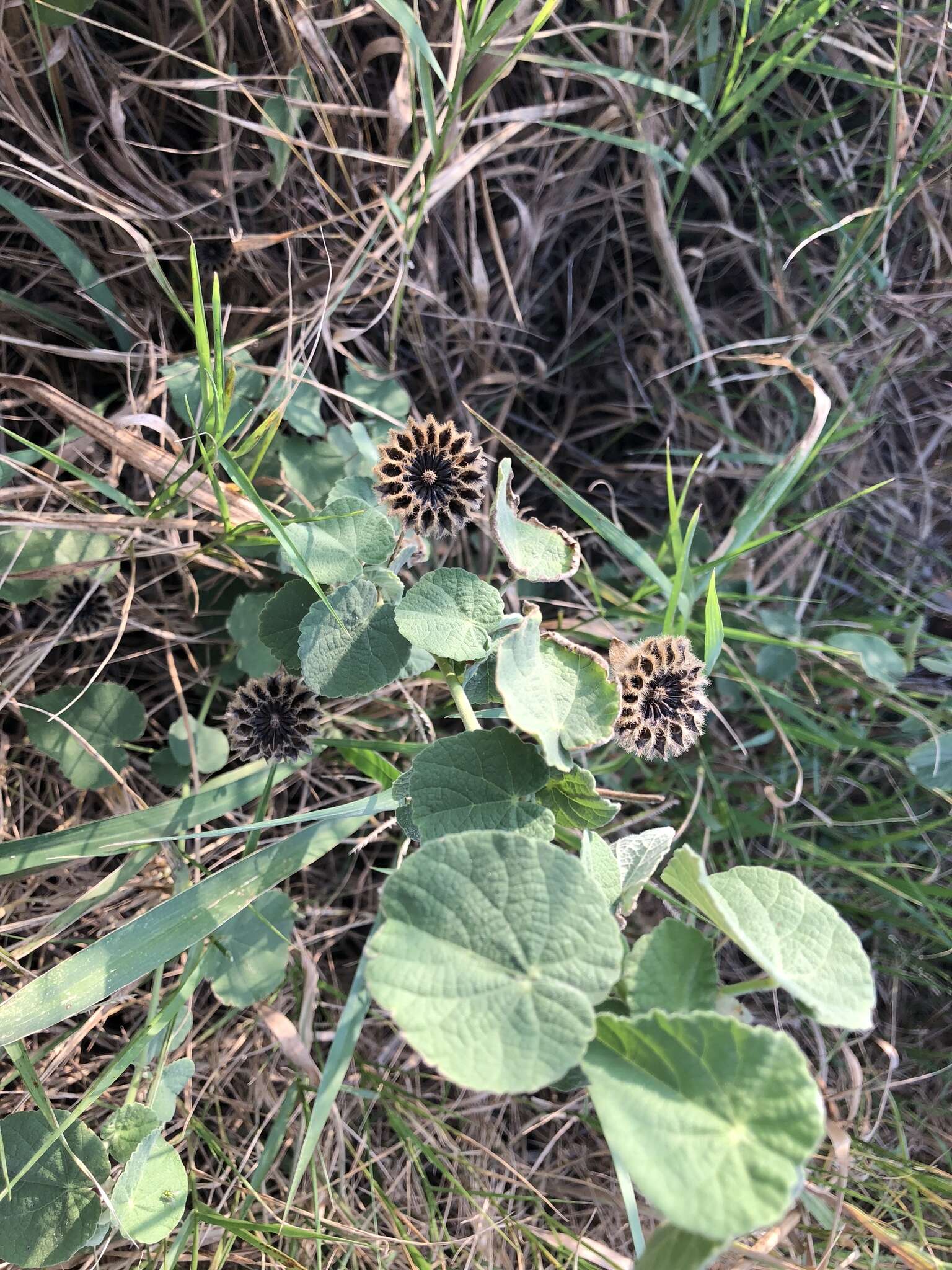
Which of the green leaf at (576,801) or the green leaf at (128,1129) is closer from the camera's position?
the green leaf at (576,801)

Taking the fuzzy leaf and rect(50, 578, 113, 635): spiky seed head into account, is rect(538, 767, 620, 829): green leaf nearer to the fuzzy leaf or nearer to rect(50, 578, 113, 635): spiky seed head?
the fuzzy leaf

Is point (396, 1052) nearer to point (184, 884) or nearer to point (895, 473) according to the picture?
point (184, 884)

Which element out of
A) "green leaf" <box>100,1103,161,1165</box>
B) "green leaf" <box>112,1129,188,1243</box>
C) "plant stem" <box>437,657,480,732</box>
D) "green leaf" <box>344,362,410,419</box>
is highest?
"green leaf" <box>344,362,410,419</box>

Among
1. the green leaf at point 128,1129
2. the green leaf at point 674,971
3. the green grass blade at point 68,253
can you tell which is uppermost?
the green grass blade at point 68,253

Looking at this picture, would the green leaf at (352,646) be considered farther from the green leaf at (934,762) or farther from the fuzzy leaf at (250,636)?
the green leaf at (934,762)

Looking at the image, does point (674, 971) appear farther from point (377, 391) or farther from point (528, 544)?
point (377, 391)

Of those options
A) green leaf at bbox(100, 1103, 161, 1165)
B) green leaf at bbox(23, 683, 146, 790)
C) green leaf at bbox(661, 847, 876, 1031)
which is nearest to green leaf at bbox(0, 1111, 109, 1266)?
green leaf at bbox(100, 1103, 161, 1165)

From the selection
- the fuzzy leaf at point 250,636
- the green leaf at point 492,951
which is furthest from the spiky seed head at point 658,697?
the fuzzy leaf at point 250,636
